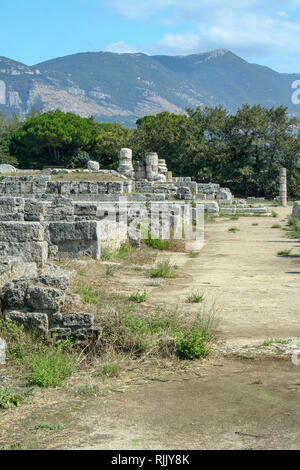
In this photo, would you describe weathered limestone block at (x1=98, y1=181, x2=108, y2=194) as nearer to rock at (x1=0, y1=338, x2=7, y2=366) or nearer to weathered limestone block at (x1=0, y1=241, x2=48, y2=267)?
weathered limestone block at (x1=0, y1=241, x2=48, y2=267)

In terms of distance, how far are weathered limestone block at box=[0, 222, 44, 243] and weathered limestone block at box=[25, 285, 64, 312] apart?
4027 millimetres

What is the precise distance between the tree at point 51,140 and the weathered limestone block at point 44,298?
43353mm

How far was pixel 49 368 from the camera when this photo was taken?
5.64 m

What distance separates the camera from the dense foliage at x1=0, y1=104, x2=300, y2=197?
135 ft

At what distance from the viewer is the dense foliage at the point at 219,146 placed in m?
41.3

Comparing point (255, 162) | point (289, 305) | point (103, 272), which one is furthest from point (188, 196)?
point (289, 305)

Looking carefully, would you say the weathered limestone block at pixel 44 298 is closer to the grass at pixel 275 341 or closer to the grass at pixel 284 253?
the grass at pixel 275 341

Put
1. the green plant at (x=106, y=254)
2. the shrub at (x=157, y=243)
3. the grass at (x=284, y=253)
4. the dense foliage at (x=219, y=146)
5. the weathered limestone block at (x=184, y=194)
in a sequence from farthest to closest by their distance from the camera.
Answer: the dense foliage at (x=219, y=146) → the weathered limestone block at (x=184, y=194) → the shrub at (x=157, y=243) → the grass at (x=284, y=253) → the green plant at (x=106, y=254)

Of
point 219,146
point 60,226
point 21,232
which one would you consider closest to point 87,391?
point 21,232

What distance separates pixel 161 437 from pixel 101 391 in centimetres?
115

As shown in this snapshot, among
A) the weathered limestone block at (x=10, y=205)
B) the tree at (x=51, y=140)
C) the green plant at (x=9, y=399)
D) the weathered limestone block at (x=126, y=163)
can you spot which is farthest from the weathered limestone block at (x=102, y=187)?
the tree at (x=51, y=140)

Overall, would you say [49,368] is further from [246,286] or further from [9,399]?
[246,286]

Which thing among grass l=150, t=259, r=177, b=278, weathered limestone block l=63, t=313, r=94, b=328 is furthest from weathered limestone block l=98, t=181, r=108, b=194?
weathered limestone block l=63, t=313, r=94, b=328

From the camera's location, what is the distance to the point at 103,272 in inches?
424
